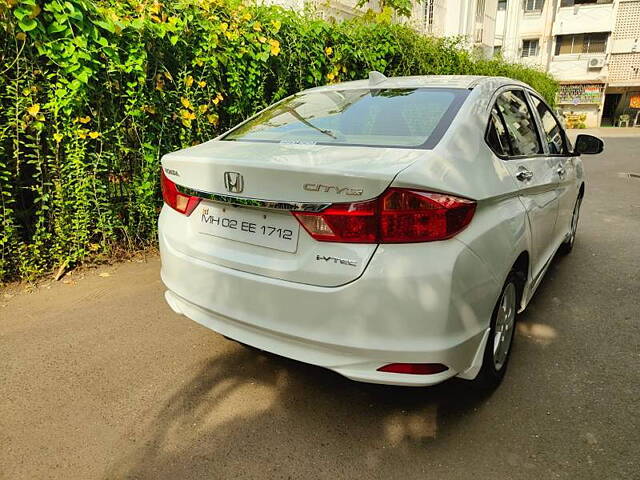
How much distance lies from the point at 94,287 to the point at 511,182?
10.8 feet

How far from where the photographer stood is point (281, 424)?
232 cm

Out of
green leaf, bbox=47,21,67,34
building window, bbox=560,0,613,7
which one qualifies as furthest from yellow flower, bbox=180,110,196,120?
building window, bbox=560,0,613,7

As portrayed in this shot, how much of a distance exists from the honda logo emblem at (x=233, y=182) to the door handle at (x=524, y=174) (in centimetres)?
149

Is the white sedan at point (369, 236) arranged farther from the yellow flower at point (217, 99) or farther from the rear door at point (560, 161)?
the yellow flower at point (217, 99)

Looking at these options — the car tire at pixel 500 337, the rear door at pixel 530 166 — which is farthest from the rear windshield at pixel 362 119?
the car tire at pixel 500 337

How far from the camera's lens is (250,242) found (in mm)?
2135

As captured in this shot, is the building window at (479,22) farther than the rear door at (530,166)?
Yes

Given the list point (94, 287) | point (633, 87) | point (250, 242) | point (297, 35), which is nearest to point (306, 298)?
point (250, 242)

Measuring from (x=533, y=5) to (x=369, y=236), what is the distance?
42.3 meters

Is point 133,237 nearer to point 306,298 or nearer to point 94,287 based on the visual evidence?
point 94,287

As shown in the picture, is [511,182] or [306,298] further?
[511,182]

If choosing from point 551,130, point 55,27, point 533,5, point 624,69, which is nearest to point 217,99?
point 55,27

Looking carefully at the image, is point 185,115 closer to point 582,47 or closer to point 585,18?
point 585,18

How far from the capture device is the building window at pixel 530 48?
36.9m
